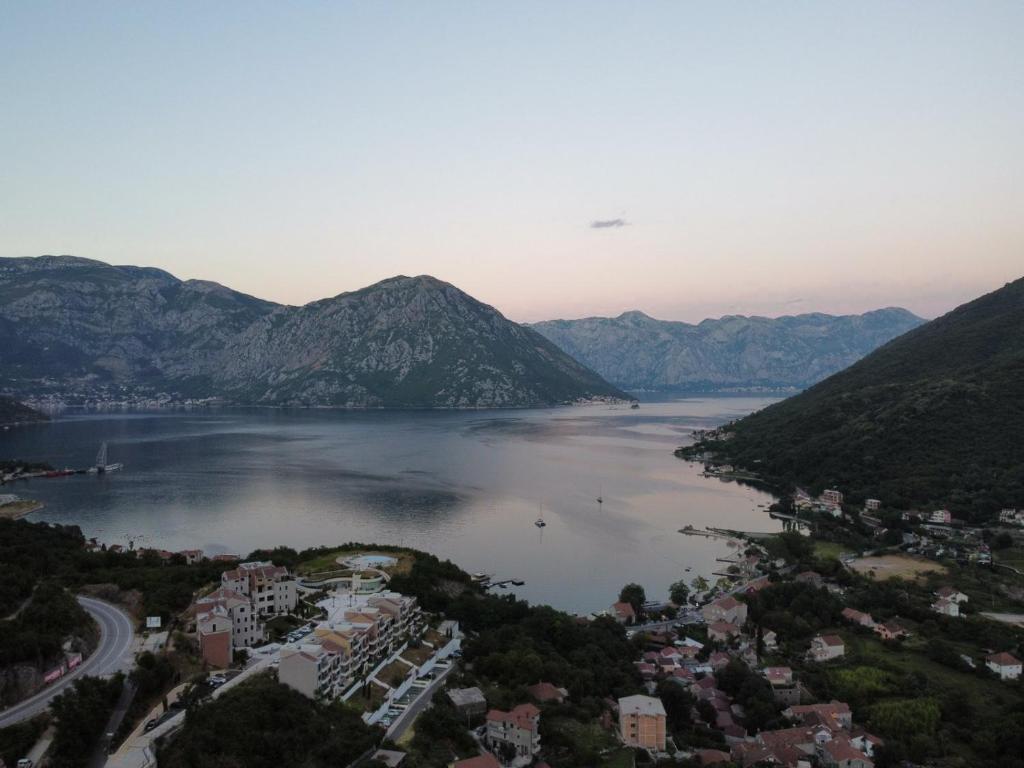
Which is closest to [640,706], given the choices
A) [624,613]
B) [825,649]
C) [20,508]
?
[624,613]

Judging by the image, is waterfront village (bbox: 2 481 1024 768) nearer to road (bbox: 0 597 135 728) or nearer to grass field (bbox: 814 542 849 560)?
road (bbox: 0 597 135 728)

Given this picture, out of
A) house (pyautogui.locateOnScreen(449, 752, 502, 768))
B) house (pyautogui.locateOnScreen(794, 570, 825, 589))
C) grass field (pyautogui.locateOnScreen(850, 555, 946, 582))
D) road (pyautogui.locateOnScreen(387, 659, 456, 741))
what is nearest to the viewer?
house (pyautogui.locateOnScreen(449, 752, 502, 768))

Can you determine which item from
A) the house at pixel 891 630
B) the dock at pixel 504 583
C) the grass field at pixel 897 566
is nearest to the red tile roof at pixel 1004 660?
the house at pixel 891 630

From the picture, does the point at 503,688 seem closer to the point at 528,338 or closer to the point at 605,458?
the point at 605,458

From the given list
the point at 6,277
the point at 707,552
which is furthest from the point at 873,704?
the point at 6,277

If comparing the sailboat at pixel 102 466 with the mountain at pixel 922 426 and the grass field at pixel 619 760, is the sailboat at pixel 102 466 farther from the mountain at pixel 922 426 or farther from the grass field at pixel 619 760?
the grass field at pixel 619 760

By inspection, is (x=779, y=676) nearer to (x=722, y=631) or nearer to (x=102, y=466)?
(x=722, y=631)

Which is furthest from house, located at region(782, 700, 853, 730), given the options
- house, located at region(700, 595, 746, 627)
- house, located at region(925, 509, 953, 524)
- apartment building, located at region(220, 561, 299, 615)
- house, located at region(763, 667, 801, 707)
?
house, located at region(925, 509, 953, 524)
